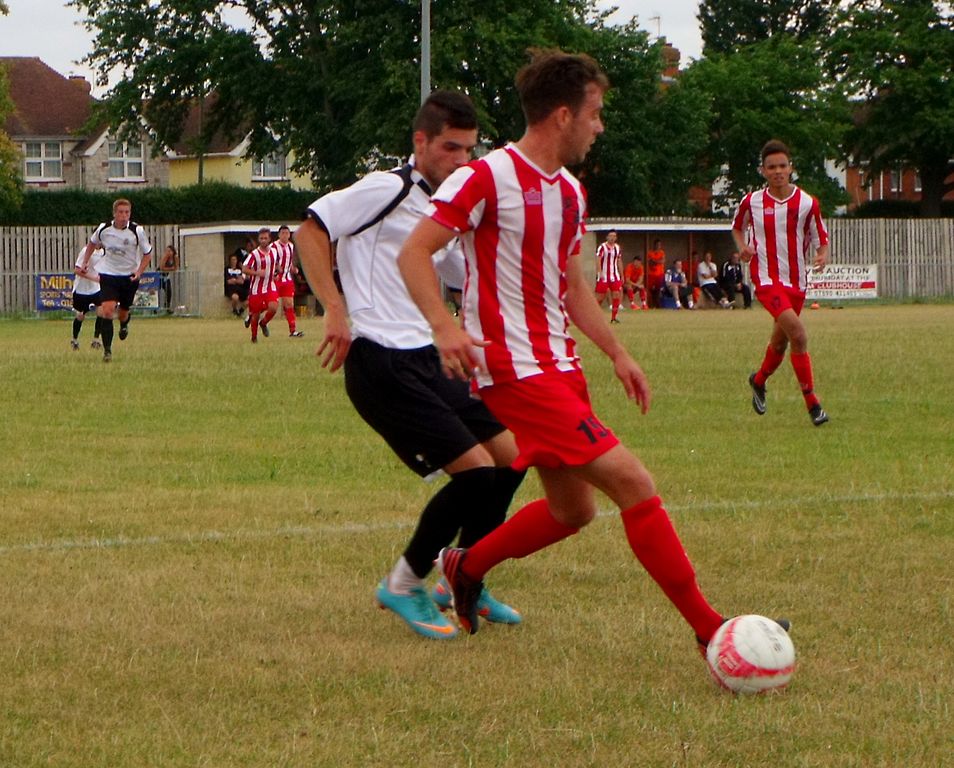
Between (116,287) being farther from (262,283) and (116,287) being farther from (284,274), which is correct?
(284,274)

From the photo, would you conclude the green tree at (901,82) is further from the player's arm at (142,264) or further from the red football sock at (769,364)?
the red football sock at (769,364)

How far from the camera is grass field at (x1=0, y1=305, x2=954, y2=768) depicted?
14.5ft

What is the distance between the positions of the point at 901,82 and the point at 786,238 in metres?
55.1

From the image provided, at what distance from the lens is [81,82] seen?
83938 millimetres

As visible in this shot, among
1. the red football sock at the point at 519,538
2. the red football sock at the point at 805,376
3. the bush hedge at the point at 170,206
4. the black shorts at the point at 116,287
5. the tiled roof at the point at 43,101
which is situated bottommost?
the red football sock at the point at 519,538

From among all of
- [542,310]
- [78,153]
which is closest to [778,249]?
[542,310]

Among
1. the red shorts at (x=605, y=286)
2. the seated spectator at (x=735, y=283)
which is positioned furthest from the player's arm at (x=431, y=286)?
the seated spectator at (x=735, y=283)

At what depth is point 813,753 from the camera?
4.27 m

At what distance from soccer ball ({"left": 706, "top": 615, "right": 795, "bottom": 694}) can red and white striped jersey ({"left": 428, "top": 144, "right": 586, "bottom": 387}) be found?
98 centimetres

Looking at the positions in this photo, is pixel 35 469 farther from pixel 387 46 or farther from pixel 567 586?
pixel 387 46

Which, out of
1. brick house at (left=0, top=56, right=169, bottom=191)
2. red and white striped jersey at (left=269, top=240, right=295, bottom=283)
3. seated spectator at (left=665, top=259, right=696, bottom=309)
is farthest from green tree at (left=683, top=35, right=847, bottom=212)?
red and white striped jersey at (left=269, top=240, right=295, bottom=283)

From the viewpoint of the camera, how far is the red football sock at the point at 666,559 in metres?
5.04

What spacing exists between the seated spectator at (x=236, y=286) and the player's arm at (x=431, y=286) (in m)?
40.0

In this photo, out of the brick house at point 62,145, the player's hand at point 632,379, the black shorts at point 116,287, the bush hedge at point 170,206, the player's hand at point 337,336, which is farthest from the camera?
the brick house at point 62,145
